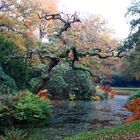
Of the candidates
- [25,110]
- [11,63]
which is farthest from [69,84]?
[25,110]

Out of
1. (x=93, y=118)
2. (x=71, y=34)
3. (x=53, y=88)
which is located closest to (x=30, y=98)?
(x=93, y=118)

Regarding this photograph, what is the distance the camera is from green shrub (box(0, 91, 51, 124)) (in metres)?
16.1

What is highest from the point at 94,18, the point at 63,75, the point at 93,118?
the point at 94,18

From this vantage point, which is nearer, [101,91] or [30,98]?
[30,98]

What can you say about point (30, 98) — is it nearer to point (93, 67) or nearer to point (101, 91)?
point (101, 91)

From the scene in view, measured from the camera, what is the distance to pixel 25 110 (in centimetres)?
1661

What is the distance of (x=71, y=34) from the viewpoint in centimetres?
4603

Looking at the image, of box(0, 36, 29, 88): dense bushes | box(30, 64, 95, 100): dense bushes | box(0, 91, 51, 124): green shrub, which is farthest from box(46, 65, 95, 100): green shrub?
box(0, 91, 51, 124): green shrub

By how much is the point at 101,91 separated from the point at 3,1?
43.2ft

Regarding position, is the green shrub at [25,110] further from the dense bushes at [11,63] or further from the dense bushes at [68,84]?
the dense bushes at [68,84]

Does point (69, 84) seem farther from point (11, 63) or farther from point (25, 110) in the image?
point (25, 110)

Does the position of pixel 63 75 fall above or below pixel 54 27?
below

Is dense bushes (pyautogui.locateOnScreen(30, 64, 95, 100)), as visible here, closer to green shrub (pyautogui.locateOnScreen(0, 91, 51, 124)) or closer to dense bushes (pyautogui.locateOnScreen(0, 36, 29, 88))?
dense bushes (pyautogui.locateOnScreen(0, 36, 29, 88))

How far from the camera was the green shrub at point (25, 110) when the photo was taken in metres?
16.1
